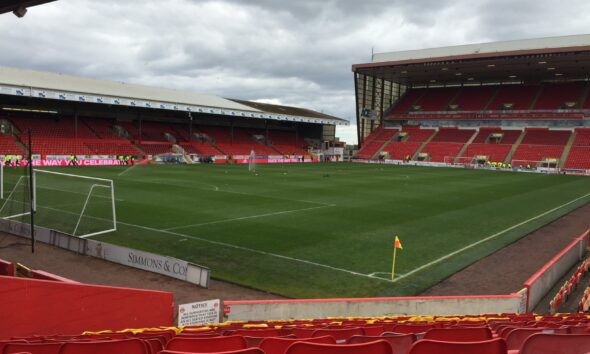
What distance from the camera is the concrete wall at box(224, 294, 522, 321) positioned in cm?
1017

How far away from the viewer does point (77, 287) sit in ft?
25.8

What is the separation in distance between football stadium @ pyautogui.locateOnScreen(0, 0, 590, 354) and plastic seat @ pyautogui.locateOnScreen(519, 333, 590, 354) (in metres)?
0.01

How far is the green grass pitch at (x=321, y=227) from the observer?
46.4 ft

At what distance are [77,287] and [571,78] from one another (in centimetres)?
9008

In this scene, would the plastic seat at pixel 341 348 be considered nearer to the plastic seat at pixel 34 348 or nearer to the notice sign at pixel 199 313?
the plastic seat at pixel 34 348

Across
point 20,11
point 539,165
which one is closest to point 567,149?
point 539,165

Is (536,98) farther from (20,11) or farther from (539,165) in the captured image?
(20,11)

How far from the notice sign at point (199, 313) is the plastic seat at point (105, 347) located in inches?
232

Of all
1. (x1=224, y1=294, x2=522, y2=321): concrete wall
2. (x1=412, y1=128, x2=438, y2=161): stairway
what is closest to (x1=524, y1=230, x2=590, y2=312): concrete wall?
(x1=224, y1=294, x2=522, y2=321): concrete wall

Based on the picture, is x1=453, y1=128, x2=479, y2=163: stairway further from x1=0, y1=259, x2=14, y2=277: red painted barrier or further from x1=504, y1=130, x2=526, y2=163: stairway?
x1=0, y1=259, x2=14, y2=277: red painted barrier

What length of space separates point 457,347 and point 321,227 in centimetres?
1735

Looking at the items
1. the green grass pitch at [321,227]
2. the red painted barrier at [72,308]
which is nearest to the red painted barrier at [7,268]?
the red painted barrier at [72,308]

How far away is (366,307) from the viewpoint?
10.6 metres

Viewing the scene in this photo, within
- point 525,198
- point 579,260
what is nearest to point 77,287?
point 579,260
